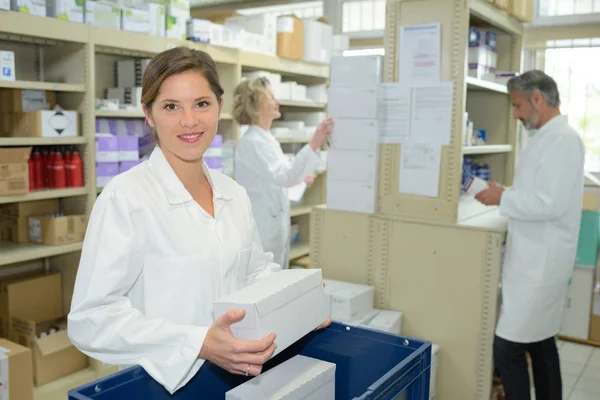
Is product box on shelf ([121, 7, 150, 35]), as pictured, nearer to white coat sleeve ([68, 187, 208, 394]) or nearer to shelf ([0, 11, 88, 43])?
shelf ([0, 11, 88, 43])

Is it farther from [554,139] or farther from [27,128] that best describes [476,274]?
[27,128]

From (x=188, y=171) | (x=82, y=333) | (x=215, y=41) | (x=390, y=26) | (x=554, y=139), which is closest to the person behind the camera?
(x=82, y=333)

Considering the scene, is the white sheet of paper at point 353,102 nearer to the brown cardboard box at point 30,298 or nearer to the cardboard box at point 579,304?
the brown cardboard box at point 30,298

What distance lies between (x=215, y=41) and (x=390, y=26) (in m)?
1.68

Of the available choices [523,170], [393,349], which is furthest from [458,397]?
[393,349]

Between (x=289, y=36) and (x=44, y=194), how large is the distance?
250cm

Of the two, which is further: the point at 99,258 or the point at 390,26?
the point at 390,26

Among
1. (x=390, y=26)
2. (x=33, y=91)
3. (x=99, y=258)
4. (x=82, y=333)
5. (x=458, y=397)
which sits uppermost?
(x=390, y=26)

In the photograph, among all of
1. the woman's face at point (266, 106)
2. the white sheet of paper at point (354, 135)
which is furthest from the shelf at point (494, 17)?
the woman's face at point (266, 106)

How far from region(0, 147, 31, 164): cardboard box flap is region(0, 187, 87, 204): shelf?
19cm

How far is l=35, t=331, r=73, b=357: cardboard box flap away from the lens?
3238mm

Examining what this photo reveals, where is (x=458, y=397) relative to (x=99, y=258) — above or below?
below

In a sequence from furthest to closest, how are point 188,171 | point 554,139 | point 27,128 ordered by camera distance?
point 27,128 < point 554,139 < point 188,171

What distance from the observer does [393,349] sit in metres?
1.34
